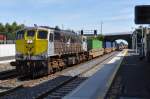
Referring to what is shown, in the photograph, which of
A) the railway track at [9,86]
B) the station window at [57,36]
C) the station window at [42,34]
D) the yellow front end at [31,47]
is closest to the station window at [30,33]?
the yellow front end at [31,47]

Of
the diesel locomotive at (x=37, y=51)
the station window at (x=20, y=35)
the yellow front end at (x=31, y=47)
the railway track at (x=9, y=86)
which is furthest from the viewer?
the station window at (x=20, y=35)

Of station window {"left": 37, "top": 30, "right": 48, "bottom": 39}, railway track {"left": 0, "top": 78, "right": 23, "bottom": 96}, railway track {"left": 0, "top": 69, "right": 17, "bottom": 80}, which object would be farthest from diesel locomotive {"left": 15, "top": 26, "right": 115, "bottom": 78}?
railway track {"left": 0, "top": 78, "right": 23, "bottom": 96}

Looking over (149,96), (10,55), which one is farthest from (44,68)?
(10,55)

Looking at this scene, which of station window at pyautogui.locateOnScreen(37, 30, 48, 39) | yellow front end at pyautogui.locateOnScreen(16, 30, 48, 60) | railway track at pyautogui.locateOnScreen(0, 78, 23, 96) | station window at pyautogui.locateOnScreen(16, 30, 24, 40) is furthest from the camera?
station window at pyautogui.locateOnScreen(16, 30, 24, 40)

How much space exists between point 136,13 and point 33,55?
46.6 feet

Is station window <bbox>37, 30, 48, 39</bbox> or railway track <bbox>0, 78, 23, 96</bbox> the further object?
station window <bbox>37, 30, 48, 39</bbox>

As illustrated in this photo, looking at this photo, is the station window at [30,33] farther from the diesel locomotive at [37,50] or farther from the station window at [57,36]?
the station window at [57,36]

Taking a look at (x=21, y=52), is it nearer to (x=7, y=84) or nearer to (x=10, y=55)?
→ (x=7, y=84)

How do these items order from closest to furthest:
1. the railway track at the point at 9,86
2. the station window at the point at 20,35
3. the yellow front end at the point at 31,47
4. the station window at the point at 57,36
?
the railway track at the point at 9,86 < the yellow front end at the point at 31,47 < the station window at the point at 20,35 < the station window at the point at 57,36

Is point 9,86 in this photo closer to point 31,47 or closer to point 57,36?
point 31,47

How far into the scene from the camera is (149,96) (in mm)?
17844

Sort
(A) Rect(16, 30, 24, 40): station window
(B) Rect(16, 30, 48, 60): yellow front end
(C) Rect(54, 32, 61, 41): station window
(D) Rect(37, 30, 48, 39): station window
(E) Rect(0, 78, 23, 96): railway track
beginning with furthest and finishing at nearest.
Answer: (C) Rect(54, 32, 61, 41): station window, (A) Rect(16, 30, 24, 40): station window, (D) Rect(37, 30, 48, 39): station window, (B) Rect(16, 30, 48, 60): yellow front end, (E) Rect(0, 78, 23, 96): railway track

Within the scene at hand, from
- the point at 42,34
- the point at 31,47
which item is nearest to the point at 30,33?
the point at 42,34

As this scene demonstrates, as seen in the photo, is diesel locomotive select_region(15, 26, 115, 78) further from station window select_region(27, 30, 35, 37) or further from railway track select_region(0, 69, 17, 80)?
railway track select_region(0, 69, 17, 80)
